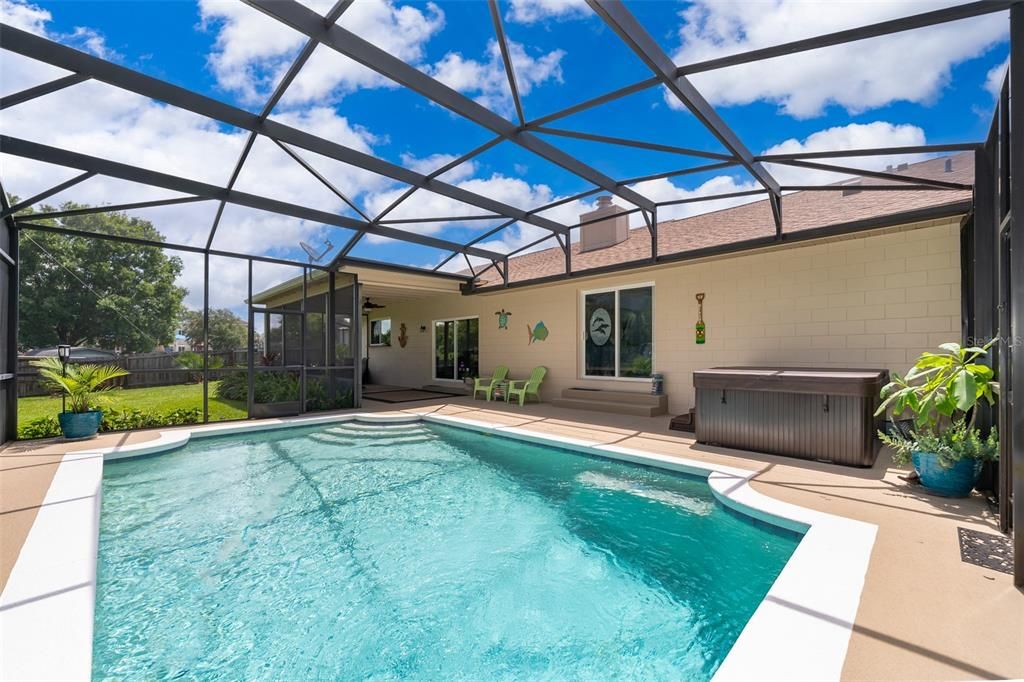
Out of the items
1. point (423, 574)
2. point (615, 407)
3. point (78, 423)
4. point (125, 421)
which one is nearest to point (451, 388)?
point (615, 407)

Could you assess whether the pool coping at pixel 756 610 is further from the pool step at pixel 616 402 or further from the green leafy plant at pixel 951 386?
the pool step at pixel 616 402

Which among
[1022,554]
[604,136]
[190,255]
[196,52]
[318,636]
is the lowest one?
[318,636]

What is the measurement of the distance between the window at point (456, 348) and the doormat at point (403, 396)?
95cm

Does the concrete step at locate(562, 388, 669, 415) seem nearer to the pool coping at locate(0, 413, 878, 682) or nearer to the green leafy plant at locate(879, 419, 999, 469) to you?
the pool coping at locate(0, 413, 878, 682)

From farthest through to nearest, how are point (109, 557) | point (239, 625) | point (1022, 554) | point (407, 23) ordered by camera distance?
point (407, 23) < point (109, 557) < point (239, 625) < point (1022, 554)

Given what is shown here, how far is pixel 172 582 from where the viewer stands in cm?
287

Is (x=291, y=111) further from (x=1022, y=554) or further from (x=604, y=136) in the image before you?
(x=1022, y=554)

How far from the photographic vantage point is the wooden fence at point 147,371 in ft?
21.3

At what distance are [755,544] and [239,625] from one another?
3421 mm

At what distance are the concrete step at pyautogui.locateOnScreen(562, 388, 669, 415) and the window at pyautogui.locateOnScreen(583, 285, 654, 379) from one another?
1.55ft

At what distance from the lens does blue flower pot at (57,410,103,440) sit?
20.2ft

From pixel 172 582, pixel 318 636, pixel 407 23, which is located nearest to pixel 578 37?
pixel 407 23

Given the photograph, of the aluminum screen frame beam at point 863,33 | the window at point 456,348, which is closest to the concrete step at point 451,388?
the window at point 456,348

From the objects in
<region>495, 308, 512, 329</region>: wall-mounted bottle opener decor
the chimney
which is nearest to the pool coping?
the chimney
